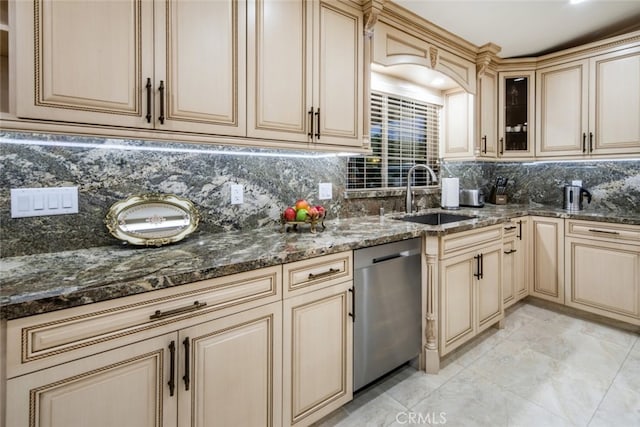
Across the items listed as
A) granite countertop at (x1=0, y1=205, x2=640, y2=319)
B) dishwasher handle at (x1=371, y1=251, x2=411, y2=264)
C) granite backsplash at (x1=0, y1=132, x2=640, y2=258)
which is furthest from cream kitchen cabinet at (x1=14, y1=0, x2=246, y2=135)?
dishwasher handle at (x1=371, y1=251, x2=411, y2=264)

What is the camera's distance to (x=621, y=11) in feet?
7.84

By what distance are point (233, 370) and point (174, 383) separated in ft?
0.71

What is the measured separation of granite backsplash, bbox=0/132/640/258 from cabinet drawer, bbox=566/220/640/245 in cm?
70

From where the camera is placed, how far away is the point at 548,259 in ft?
9.48

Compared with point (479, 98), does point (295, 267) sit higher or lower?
lower

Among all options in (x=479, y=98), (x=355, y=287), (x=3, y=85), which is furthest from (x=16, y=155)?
(x=479, y=98)

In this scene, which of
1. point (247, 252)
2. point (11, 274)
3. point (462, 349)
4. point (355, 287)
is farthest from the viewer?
point (462, 349)

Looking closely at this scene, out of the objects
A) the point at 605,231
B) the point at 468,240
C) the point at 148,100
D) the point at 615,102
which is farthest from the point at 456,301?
the point at 615,102

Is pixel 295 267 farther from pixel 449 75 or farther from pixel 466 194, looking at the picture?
pixel 466 194

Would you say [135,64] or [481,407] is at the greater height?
[135,64]

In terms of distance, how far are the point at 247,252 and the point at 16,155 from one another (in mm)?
1000

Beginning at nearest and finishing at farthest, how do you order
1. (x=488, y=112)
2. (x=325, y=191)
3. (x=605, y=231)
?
(x=325, y=191) → (x=605, y=231) → (x=488, y=112)

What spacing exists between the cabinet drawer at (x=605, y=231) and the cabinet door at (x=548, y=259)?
91 mm

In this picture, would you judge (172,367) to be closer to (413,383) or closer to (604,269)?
(413,383)
